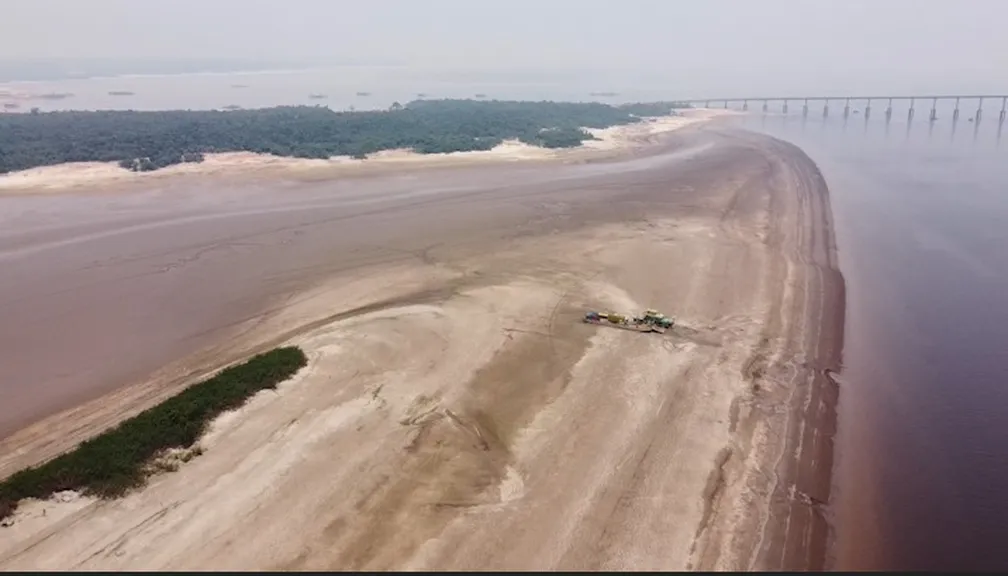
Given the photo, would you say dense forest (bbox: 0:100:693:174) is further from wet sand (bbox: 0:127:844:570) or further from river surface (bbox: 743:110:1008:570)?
river surface (bbox: 743:110:1008:570)

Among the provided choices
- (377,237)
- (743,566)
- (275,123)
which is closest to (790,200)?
(377,237)

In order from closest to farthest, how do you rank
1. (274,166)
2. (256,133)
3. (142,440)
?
1. (142,440)
2. (274,166)
3. (256,133)

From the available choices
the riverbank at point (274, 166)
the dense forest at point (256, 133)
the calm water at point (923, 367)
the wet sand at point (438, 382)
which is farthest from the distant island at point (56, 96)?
the calm water at point (923, 367)

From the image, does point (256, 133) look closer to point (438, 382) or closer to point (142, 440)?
point (438, 382)

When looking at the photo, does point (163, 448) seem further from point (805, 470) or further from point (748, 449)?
point (805, 470)

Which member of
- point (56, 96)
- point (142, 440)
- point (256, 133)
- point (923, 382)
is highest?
point (56, 96)

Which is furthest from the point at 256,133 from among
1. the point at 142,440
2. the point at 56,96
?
the point at 56,96
